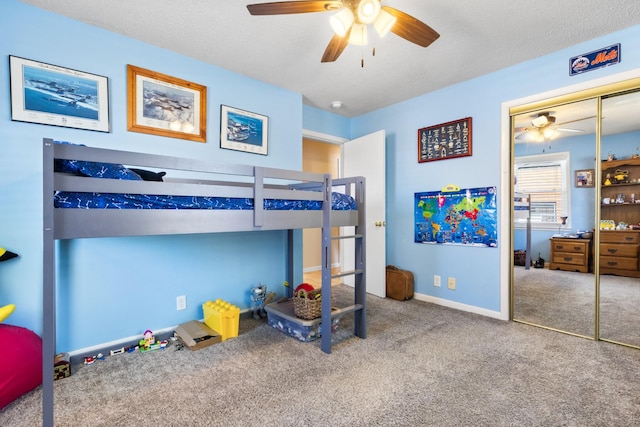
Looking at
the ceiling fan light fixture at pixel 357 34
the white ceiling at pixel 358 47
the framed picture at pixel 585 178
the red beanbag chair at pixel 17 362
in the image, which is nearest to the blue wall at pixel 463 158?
the white ceiling at pixel 358 47

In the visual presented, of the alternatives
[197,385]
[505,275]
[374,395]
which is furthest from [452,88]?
[197,385]

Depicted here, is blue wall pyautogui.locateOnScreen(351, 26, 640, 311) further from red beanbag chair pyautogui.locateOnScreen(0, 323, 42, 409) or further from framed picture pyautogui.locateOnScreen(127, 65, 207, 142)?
red beanbag chair pyautogui.locateOnScreen(0, 323, 42, 409)

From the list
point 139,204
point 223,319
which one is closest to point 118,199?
point 139,204

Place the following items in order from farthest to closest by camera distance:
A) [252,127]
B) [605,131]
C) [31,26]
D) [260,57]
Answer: [252,127] < [260,57] < [605,131] < [31,26]

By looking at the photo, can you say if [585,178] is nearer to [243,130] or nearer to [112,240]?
[243,130]

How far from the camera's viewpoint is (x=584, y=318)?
240cm

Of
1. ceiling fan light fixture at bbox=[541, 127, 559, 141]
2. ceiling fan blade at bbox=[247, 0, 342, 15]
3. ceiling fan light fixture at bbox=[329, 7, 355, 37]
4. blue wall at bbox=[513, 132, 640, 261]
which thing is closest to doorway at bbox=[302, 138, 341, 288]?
ceiling fan light fixture at bbox=[541, 127, 559, 141]

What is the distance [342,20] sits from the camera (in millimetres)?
1604

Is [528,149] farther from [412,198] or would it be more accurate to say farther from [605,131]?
[412,198]

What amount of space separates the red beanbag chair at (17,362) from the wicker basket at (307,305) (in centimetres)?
156

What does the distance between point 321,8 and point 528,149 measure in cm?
225

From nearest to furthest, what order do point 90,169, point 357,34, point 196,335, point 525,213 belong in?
point 90,169, point 357,34, point 196,335, point 525,213

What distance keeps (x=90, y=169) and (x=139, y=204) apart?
24 centimetres

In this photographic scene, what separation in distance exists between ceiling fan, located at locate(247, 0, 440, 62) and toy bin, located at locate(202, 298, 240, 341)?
6.62 feet
